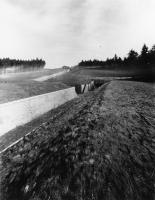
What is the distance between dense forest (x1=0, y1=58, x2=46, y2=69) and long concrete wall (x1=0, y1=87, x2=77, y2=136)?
72.2m

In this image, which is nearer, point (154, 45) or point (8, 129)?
point (8, 129)

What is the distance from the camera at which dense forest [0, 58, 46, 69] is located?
76.7m

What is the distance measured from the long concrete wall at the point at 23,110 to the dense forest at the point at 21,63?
72210 mm

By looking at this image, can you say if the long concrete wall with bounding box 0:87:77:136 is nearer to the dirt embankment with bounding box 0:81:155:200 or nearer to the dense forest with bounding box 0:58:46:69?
the dirt embankment with bounding box 0:81:155:200

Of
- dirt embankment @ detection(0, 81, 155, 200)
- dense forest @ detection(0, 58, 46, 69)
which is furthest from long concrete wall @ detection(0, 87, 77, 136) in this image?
dense forest @ detection(0, 58, 46, 69)

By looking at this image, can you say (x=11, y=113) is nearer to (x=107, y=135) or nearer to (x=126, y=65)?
(x=107, y=135)

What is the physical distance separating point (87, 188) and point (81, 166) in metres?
0.65

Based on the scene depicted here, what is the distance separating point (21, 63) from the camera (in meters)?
91.2

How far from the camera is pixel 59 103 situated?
1862 centimetres

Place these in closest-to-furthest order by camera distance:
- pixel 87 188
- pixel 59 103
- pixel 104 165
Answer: pixel 87 188, pixel 104 165, pixel 59 103

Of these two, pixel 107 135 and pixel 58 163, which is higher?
pixel 107 135

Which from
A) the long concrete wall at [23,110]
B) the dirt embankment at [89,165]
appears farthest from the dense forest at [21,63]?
the dirt embankment at [89,165]

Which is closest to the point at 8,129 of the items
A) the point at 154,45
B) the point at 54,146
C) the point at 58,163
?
the point at 54,146

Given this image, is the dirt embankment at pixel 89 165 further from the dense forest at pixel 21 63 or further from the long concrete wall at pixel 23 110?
the dense forest at pixel 21 63
